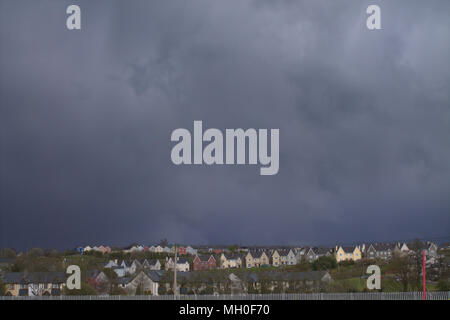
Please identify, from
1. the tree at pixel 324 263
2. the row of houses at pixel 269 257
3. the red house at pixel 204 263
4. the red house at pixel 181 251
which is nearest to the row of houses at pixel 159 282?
the tree at pixel 324 263

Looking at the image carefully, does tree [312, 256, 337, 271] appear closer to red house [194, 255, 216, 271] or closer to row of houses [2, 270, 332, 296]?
row of houses [2, 270, 332, 296]

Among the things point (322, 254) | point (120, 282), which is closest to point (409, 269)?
point (322, 254)

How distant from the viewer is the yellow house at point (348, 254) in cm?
2956

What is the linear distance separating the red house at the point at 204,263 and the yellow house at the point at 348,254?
294 inches

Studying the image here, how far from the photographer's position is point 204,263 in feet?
99.6

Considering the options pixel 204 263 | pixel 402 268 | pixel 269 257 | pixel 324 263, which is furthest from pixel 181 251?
pixel 402 268

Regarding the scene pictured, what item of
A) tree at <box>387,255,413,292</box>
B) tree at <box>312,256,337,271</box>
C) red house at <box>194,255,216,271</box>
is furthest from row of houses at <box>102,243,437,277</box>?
tree at <box>387,255,413,292</box>

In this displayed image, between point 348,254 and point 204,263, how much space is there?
8708 mm

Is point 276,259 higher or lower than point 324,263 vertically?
lower

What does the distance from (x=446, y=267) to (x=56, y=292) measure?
67.2 feet

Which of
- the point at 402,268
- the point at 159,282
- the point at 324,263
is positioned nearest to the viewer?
the point at 159,282

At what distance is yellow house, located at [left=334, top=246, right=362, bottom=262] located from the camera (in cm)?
2956

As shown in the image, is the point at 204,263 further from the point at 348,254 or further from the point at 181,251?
the point at 348,254

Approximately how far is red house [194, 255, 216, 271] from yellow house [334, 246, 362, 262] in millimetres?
7457
